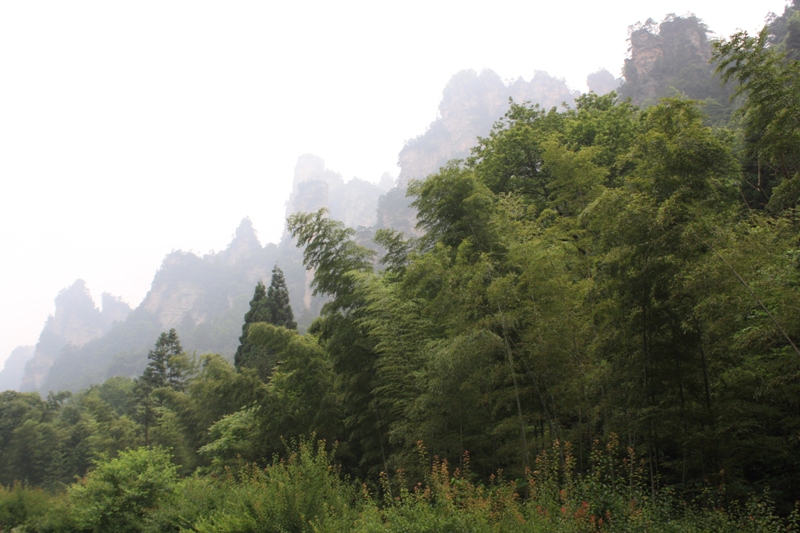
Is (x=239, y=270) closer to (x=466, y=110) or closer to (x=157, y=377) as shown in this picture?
(x=466, y=110)

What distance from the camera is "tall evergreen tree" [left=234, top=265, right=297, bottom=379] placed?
1866cm

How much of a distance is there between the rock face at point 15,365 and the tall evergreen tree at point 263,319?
137196 mm

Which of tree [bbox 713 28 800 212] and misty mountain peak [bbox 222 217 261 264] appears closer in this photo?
tree [bbox 713 28 800 212]

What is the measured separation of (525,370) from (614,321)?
5.52 feet

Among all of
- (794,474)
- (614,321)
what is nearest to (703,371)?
(614,321)

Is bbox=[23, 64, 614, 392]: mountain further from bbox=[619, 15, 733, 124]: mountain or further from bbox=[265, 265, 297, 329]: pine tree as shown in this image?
bbox=[265, 265, 297, 329]: pine tree

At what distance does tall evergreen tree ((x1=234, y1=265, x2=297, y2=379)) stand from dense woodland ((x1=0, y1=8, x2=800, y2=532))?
330 inches

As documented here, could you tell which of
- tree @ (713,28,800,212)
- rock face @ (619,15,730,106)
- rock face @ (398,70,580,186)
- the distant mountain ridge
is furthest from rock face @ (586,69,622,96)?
tree @ (713,28,800,212)

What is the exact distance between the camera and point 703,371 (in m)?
4.34

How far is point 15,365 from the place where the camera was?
127000 millimetres

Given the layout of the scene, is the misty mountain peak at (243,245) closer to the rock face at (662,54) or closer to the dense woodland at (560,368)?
the rock face at (662,54)

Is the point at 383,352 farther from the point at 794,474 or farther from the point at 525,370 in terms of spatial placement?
the point at 794,474

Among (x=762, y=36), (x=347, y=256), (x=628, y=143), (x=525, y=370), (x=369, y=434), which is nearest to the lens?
(x=762, y=36)

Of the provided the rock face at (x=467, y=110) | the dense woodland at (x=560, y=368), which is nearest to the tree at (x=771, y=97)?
the dense woodland at (x=560, y=368)
